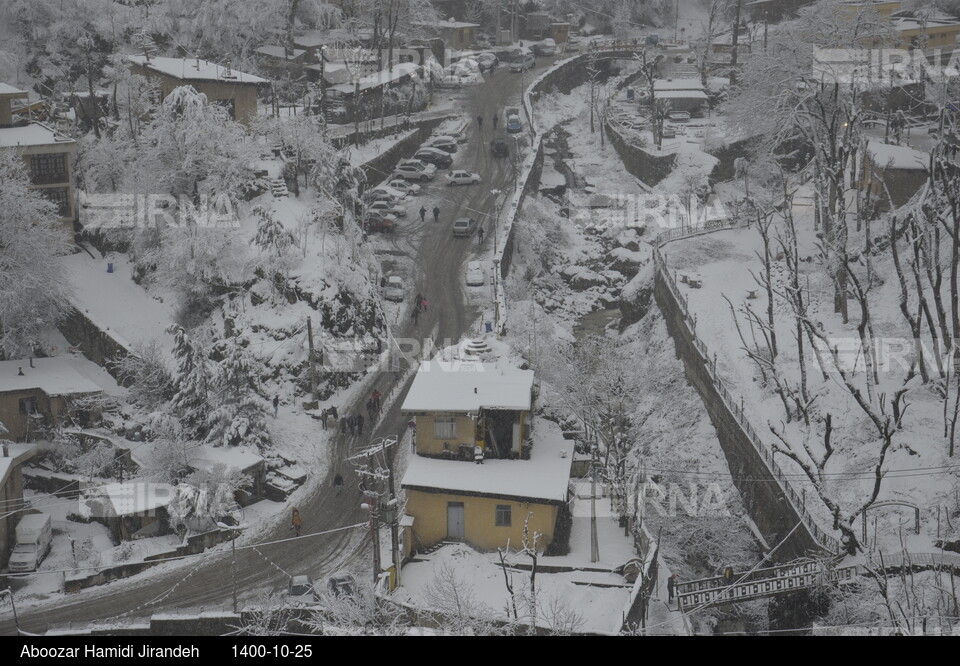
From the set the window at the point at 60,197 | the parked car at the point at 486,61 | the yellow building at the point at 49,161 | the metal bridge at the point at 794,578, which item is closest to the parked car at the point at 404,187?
the yellow building at the point at 49,161

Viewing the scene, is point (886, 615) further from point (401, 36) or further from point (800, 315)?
point (401, 36)

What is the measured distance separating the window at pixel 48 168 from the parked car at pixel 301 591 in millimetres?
26365

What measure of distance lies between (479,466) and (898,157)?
25.9 meters

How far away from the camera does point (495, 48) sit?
8100 cm

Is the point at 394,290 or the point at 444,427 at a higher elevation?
the point at 394,290

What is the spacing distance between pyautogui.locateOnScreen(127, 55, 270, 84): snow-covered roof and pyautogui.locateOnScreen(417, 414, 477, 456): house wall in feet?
90.8

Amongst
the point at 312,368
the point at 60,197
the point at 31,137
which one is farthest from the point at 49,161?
the point at 312,368

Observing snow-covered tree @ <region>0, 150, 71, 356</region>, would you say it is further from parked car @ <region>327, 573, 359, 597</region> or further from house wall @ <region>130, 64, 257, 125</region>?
parked car @ <region>327, 573, 359, 597</region>

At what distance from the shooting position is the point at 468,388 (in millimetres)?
36281

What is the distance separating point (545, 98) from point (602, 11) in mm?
17940

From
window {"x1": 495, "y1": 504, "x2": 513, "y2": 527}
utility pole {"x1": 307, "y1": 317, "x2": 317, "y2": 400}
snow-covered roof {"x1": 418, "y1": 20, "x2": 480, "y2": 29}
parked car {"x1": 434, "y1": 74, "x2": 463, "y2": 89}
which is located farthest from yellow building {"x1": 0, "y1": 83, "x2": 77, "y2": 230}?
snow-covered roof {"x1": 418, "y1": 20, "x2": 480, "y2": 29}

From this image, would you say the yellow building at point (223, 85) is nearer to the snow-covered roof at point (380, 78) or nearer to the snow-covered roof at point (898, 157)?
the snow-covered roof at point (380, 78)

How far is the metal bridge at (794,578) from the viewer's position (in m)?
28.1

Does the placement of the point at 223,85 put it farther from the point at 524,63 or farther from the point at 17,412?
the point at 524,63
